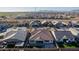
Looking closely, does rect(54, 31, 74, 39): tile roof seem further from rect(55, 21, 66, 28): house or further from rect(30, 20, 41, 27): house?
rect(30, 20, 41, 27): house

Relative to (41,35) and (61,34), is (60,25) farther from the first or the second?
(41,35)

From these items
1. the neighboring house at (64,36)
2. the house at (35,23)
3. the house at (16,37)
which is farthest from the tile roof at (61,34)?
the house at (16,37)

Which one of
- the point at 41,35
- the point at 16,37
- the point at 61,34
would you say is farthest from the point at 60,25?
the point at 16,37

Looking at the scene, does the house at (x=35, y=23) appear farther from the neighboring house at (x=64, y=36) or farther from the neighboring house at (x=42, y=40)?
the neighboring house at (x=64, y=36)

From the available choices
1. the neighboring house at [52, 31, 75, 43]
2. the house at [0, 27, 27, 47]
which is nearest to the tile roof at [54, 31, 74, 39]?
the neighboring house at [52, 31, 75, 43]
